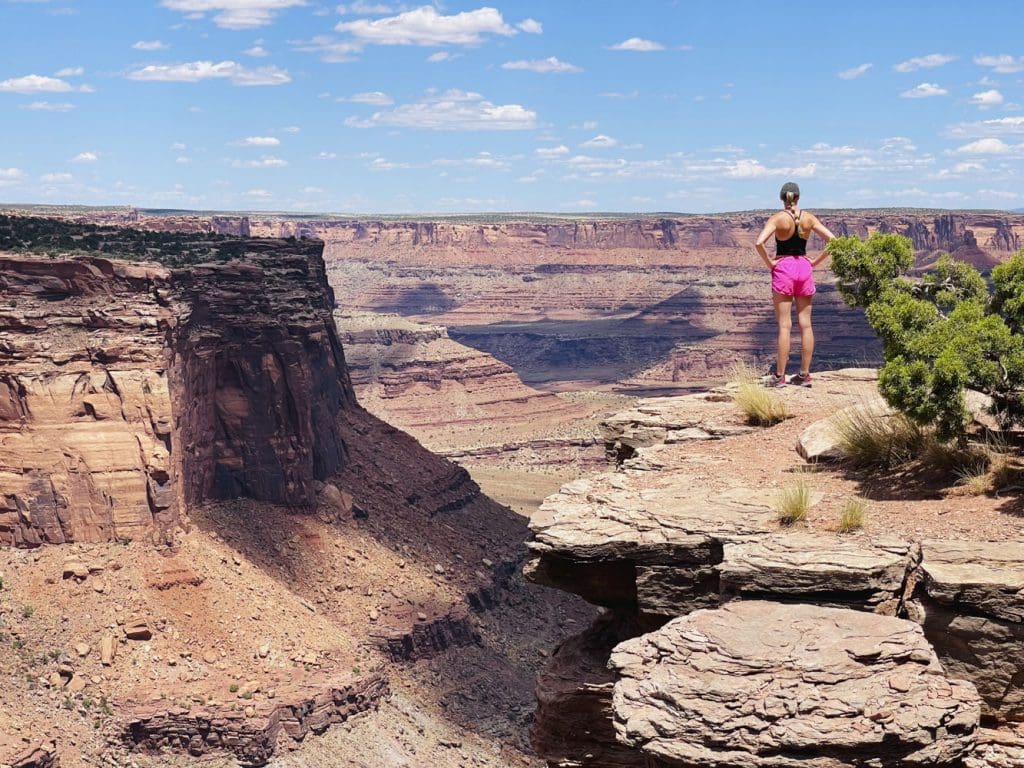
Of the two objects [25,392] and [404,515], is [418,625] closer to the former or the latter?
[404,515]

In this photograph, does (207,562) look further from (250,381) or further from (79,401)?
(250,381)

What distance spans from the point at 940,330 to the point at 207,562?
1560 inches

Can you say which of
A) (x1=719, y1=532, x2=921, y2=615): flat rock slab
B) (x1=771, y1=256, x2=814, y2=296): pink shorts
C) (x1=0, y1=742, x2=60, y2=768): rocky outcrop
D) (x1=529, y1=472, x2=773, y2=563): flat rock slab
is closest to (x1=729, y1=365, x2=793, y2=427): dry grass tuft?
(x1=771, y1=256, x2=814, y2=296): pink shorts

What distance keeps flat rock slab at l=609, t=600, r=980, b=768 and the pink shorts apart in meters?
9.18

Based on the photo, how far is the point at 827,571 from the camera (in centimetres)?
1330

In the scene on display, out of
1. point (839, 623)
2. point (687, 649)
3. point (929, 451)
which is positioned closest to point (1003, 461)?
point (929, 451)

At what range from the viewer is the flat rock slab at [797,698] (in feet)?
38.0

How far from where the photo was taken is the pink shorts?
21.1m

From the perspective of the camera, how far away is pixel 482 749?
49500 mm

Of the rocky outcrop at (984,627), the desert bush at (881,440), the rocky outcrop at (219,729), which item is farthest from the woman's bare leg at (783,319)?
the rocky outcrop at (219,729)

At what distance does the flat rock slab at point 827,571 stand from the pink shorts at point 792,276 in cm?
784

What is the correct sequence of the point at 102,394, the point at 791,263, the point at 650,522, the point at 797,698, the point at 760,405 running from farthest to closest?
1. the point at 102,394
2. the point at 791,263
3. the point at 760,405
4. the point at 650,522
5. the point at 797,698

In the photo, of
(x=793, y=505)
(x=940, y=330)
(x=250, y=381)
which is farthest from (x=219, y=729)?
(x=793, y=505)

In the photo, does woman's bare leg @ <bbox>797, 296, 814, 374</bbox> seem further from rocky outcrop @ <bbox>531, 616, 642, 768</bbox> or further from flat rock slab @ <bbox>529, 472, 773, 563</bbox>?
rocky outcrop @ <bbox>531, 616, 642, 768</bbox>
